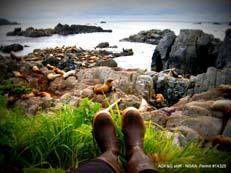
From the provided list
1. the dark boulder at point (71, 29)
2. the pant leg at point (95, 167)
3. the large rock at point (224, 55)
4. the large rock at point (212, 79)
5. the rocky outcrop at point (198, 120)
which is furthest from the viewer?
the large rock at point (224, 55)

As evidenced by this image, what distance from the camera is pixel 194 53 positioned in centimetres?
1209

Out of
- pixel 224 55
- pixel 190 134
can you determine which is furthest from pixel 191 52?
pixel 190 134

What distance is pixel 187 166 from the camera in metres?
2.07

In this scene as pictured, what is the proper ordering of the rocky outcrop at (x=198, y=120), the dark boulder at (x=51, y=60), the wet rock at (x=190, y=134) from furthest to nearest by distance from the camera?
the dark boulder at (x=51, y=60) → the rocky outcrop at (x=198, y=120) → the wet rock at (x=190, y=134)

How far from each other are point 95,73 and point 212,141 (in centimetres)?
432

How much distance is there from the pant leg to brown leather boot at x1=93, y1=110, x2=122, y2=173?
0.33 ft

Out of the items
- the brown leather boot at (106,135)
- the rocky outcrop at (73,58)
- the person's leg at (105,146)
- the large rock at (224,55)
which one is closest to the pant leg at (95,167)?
the person's leg at (105,146)

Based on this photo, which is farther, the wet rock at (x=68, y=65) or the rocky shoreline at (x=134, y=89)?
the wet rock at (x=68, y=65)

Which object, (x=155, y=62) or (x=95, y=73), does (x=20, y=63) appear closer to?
(x=95, y=73)

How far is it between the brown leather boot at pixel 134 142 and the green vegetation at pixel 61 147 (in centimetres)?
9

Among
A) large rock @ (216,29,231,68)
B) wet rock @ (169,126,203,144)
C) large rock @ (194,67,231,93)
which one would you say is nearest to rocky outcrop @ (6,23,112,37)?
wet rock @ (169,126,203,144)

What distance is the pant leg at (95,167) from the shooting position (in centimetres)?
168

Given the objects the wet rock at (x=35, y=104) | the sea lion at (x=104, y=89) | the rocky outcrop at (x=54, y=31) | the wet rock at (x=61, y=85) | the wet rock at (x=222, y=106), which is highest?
the rocky outcrop at (x=54, y=31)

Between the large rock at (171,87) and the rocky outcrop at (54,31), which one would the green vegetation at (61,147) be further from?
the large rock at (171,87)
